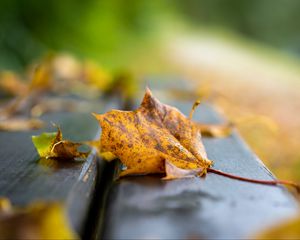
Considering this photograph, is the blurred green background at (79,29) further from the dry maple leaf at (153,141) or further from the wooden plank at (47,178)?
the dry maple leaf at (153,141)

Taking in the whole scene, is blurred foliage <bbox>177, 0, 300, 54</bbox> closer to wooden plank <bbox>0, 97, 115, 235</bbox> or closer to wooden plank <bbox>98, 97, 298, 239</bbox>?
wooden plank <bbox>0, 97, 115, 235</bbox>

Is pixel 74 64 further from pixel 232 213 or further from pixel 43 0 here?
pixel 232 213

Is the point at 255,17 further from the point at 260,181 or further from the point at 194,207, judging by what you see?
the point at 194,207

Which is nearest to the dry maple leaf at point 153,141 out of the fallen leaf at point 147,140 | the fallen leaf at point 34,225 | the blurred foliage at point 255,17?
the fallen leaf at point 147,140

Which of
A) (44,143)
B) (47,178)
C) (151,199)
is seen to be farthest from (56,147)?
(151,199)

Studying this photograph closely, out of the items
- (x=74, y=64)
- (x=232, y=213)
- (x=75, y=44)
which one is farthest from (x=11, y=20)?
(x=232, y=213)

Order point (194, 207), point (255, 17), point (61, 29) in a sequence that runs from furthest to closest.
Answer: point (255, 17) → point (61, 29) → point (194, 207)

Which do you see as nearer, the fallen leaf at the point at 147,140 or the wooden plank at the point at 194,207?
the wooden plank at the point at 194,207
